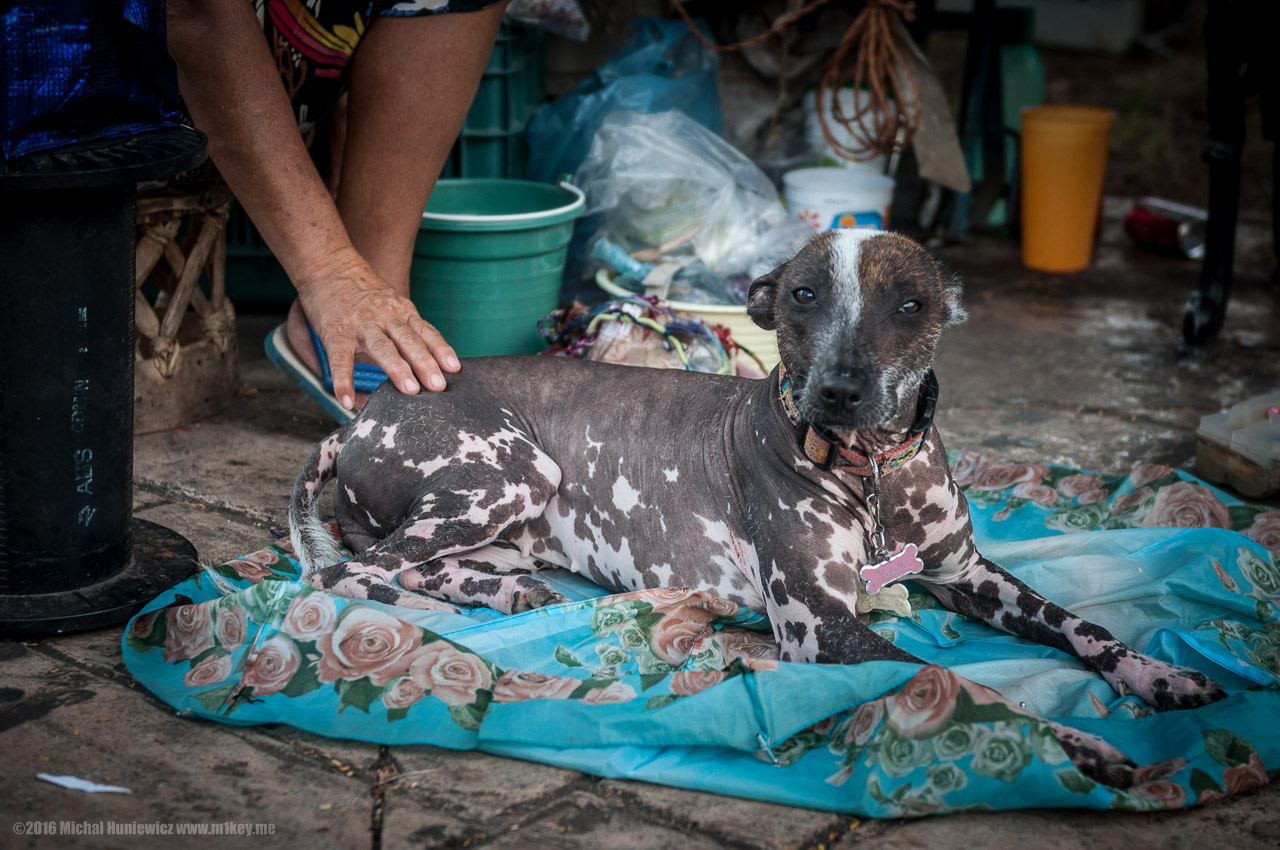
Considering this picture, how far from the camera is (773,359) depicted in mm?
4129

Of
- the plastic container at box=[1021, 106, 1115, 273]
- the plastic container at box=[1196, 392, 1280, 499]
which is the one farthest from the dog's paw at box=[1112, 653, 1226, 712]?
the plastic container at box=[1021, 106, 1115, 273]

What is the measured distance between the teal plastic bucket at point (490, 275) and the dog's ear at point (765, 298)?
135 centimetres

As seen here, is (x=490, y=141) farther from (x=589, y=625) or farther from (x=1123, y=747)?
(x=1123, y=747)

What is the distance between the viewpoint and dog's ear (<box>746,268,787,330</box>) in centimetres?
257

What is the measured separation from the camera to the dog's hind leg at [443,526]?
8.63ft

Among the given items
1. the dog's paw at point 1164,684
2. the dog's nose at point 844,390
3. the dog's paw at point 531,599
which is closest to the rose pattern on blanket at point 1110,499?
the dog's paw at point 1164,684

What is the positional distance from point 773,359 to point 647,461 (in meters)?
1.45

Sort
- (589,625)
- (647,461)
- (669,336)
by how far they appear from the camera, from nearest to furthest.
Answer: (589,625) < (647,461) < (669,336)

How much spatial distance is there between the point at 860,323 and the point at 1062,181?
3996 millimetres

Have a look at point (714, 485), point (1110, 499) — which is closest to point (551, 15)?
point (714, 485)

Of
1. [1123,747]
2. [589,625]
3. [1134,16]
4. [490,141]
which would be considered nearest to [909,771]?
[1123,747]

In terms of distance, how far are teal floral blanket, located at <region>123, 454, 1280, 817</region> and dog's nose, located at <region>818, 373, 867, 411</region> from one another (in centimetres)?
49

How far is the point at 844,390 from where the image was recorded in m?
2.23

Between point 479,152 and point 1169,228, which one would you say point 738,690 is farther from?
point 1169,228
